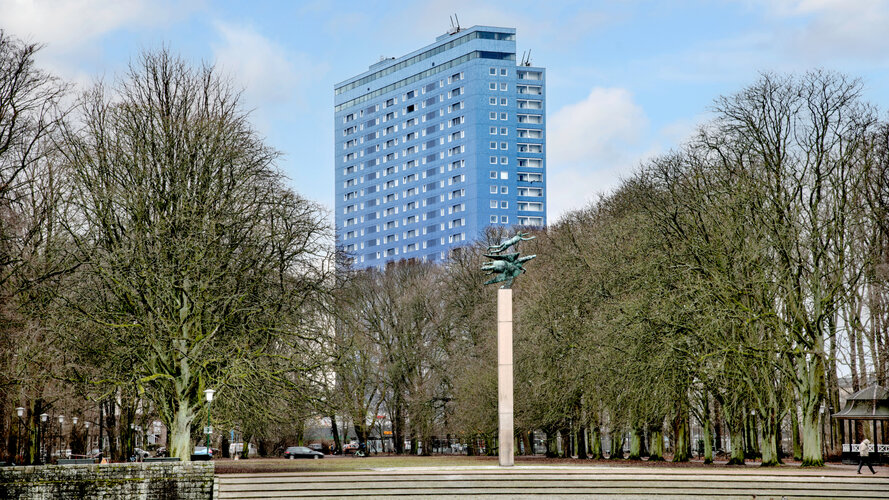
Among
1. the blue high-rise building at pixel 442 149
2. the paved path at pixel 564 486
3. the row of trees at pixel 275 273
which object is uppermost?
the blue high-rise building at pixel 442 149

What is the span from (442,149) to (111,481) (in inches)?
5192

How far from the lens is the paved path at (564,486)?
1214 inches

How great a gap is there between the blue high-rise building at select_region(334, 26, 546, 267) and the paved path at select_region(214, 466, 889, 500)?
360ft

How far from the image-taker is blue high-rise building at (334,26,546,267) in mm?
153500

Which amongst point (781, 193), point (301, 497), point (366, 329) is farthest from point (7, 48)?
point (366, 329)

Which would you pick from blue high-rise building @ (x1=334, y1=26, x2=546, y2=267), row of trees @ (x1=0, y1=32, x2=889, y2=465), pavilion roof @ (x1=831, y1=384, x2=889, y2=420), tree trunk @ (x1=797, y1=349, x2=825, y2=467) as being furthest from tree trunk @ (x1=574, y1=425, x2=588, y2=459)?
blue high-rise building @ (x1=334, y1=26, x2=546, y2=267)

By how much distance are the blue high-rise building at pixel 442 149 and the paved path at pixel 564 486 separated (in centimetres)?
10974

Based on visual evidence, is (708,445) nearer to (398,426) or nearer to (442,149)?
(398,426)

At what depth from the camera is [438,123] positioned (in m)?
163

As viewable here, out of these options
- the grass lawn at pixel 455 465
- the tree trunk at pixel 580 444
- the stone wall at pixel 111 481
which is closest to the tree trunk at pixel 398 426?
the tree trunk at pixel 580 444

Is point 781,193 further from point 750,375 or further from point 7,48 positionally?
point 7,48

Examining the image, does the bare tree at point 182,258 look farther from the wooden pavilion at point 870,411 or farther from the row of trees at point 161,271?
the wooden pavilion at point 870,411

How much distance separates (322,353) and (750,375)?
56.6 ft

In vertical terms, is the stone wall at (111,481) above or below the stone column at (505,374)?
below
